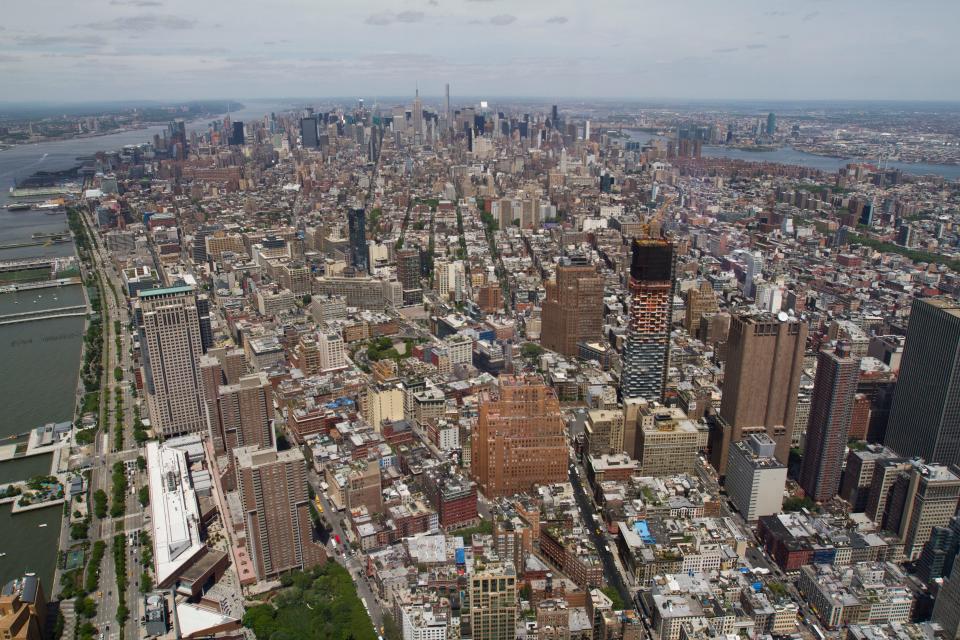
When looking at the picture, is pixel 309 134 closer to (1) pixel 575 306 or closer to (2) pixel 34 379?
(2) pixel 34 379

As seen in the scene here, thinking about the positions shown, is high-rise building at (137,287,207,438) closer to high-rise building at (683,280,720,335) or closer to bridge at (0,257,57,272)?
high-rise building at (683,280,720,335)

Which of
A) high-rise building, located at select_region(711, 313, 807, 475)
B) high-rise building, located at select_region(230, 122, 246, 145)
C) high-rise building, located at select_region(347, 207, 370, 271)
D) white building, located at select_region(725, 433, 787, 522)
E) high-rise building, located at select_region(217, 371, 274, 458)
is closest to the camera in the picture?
white building, located at select_region(725, 433, 787, 522)

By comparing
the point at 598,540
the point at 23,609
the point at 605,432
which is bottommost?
the point at 598,540

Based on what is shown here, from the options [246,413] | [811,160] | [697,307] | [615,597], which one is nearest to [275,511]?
→ [246,413]

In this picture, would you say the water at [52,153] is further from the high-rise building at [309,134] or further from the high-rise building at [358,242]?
the high-rise building at [358,242]

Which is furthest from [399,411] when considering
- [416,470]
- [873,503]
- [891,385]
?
[891,385]

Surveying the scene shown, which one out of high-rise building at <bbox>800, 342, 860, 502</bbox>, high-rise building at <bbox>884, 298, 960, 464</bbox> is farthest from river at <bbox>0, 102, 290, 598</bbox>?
high-rise building at <bbox>884, 298, 960, 464</bbox>
